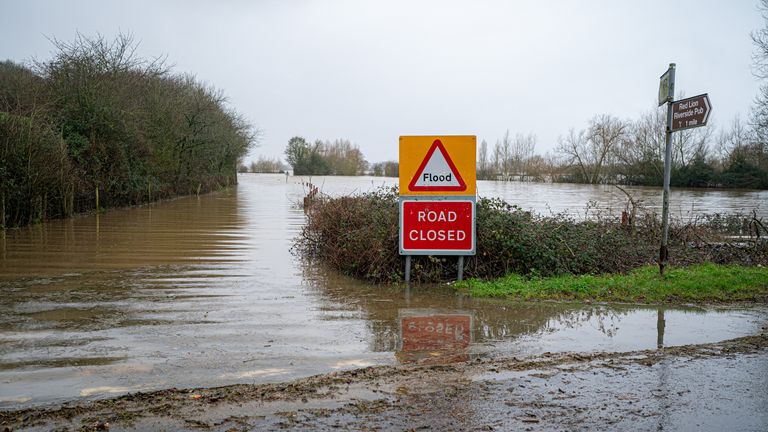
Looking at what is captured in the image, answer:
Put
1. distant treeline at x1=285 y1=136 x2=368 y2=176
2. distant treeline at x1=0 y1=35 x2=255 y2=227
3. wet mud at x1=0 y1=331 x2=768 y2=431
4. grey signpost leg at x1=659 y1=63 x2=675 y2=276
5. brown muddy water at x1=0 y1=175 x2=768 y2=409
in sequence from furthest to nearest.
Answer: distant treeline at x1=285 y1=136 x2=368 y2=176
distant treeline at x1=0 y1=35 x2=255 y2=227
grey signpost leg at x1=659 y1=63 x2=675 y2=276
brown muddy water at x1=0 y1=175 x2=768 y2=409
wet mud at x1=0 y1=331 x2=768 y2=431

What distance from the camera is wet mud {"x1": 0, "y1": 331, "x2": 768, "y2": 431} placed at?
11.9ft

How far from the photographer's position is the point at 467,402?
4.01 metres

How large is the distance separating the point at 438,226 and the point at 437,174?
816 millimetres

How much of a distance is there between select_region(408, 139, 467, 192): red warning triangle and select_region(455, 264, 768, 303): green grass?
1.55 metres

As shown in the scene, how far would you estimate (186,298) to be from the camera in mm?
8031

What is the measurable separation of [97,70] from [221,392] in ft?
86.8

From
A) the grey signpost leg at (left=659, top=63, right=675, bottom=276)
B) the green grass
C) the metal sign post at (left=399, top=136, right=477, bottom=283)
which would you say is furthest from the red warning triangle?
the grey signpost leg at (left=659, top=63, right=675, bottom=276)

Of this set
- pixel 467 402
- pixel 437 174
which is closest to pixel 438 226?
pixel 437 174

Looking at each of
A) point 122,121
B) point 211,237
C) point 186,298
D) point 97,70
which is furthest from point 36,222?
point 186,298

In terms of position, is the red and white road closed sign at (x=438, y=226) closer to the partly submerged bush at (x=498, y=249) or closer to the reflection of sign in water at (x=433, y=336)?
the partly submerged bush at (x=498, y=249)

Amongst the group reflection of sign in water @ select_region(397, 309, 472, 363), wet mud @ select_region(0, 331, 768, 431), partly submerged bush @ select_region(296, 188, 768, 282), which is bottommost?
reflection of sign in water @ select_region(397, 309, 472, 363)

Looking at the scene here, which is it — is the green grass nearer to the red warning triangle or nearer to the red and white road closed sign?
the red and white road closed sign

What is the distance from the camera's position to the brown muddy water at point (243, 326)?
4.84 metres

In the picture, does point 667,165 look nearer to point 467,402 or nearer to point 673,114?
point 673,114
